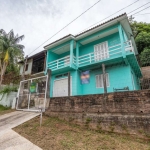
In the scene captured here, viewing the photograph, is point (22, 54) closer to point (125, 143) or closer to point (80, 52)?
point (80, 52)

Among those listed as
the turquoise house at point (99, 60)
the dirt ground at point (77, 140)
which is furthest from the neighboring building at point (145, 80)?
the dirt ground at point (77, 140)

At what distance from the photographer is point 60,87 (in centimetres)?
1108

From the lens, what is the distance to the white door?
10703 millimetres

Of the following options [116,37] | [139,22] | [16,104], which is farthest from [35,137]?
[139,22]

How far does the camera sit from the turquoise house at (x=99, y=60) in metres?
8.30

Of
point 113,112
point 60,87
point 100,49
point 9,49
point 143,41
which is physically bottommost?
point 113,112

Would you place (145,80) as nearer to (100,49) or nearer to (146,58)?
(146,58)

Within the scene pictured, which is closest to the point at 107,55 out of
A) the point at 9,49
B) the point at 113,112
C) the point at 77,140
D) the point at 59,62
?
the point at 59,62

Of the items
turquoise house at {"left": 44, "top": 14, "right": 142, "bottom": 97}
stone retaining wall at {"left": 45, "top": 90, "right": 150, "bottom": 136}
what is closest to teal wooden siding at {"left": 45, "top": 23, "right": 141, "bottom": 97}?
turquoise house at {"left": 44, "top": 14, "right": 142, "bottom": 97}

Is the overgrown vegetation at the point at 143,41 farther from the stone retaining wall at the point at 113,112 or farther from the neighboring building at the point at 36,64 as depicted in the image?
the neighboring building at the point at 36,64

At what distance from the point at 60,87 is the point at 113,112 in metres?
7.05

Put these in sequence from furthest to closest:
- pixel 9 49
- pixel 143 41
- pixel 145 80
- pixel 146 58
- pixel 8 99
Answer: pixel 143 41 → pixel 9 49 → pixel 146 58 → pixel 145 80 → pixel 8 99

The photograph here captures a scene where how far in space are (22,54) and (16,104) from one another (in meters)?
9.75

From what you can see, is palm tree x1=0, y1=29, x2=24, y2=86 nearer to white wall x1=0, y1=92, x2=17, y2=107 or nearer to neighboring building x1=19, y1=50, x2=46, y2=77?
neighboring building x1=19, y1=50, x2=46, y2=77
